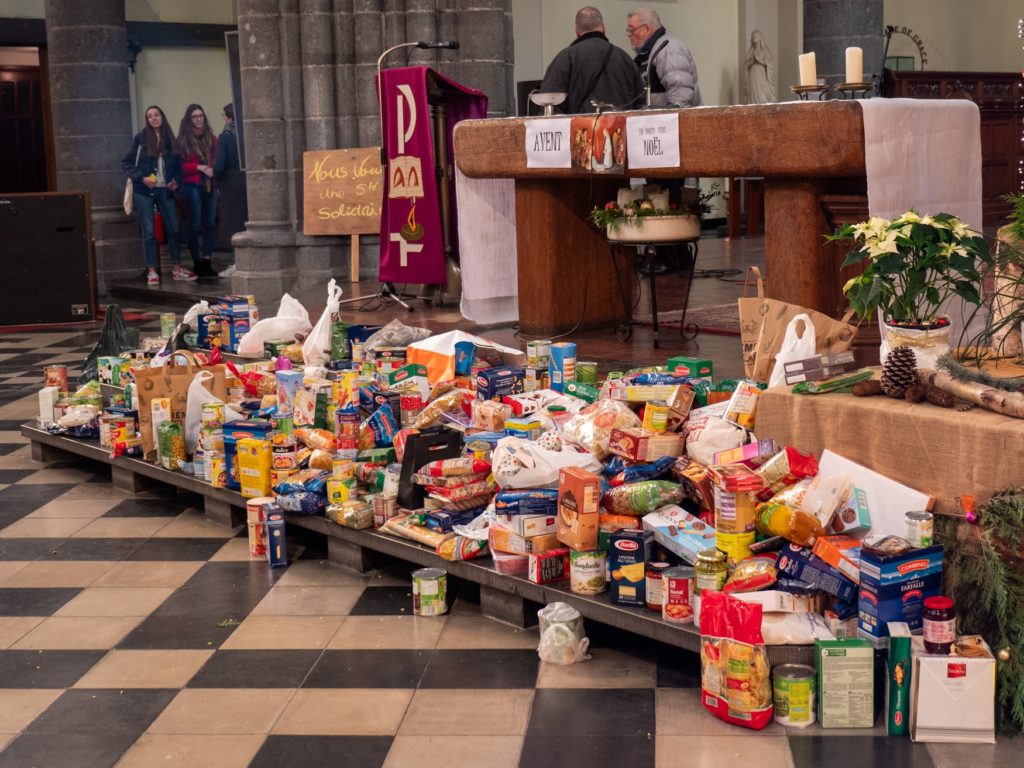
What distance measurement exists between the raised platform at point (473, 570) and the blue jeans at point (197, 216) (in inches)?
279

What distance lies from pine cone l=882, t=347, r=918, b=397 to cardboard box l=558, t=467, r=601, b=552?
0.85m

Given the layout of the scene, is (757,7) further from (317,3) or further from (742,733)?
(742,733)

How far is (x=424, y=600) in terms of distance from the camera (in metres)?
4.20

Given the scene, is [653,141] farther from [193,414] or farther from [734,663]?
[734,663]

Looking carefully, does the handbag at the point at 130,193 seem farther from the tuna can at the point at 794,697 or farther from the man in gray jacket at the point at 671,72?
the tuna can at the point at 794,697

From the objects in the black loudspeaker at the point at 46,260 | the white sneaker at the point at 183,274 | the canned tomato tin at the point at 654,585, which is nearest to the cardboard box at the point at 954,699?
the canned tomato tin at the point at 654,585

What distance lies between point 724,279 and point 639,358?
3.31m

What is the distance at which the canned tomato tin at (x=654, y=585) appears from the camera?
12.2 ft

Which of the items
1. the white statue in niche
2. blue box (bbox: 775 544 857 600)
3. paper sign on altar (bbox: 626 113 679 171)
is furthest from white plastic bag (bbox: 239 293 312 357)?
the white statue in niche

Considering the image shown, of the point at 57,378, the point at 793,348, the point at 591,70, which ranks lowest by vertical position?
the point at 57,378

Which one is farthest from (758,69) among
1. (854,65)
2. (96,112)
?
(854,65)

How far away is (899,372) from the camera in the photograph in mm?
3816

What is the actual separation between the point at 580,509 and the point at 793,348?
890mm

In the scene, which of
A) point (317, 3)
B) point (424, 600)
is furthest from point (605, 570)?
point (317, 3)
